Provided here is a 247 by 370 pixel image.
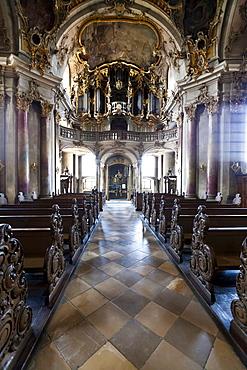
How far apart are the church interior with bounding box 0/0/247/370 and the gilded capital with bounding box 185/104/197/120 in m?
0.06

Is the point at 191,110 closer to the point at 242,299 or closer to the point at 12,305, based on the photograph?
the point at 242,299

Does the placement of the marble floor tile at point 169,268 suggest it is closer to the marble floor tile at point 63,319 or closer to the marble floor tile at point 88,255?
the marble floor tile at point 88,255

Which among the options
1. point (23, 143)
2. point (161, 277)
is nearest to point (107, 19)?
point (23, 143)

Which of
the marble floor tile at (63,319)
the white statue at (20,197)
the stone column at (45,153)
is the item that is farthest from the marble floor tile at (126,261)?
the stone column at (45,153)

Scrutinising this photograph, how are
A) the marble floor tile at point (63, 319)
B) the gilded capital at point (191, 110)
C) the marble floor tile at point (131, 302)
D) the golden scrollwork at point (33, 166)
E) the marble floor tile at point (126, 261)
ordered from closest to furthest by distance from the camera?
the marble floor tile at point (63, 319) → the marble floor tile at point (131, 302) → the marble floor tile at point (126, 261) → the golden scrollwork at point (33, 166) → the gilded capital at point (191, 110)

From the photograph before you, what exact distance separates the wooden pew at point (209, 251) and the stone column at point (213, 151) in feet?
17.8

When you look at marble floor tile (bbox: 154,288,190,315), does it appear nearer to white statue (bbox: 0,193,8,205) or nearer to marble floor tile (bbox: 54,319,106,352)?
marble floor tile (bbox: 54,319,106,352)

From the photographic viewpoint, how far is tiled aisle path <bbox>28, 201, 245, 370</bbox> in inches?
53.9

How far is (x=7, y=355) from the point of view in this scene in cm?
124

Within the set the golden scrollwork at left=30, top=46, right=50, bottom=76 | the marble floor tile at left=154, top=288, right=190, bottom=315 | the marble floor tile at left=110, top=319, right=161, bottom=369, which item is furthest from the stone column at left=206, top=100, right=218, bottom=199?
the golden scrollwork at left=30, top=46, right=50, bottom=76

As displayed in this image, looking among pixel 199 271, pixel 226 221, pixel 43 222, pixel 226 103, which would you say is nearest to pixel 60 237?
pixel 43 222

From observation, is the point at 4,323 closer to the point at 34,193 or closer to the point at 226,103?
the point at 34,193

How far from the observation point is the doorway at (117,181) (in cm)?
1842

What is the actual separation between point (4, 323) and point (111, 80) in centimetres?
1680
